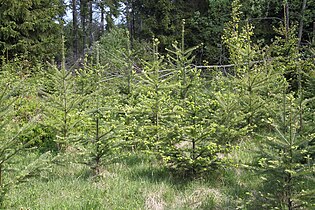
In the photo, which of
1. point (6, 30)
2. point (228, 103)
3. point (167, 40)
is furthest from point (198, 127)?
point (167, 40)

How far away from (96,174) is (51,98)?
1.92 meters

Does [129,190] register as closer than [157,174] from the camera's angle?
Yes

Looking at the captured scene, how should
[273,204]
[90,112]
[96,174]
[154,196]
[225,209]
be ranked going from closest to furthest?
1. [273,204]
2. [225,209]
3. [154,196]
4. [96,174]
5. [90,112]

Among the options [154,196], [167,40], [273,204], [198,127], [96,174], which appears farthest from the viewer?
[167,40]

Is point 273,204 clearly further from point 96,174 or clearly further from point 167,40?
point 167,40

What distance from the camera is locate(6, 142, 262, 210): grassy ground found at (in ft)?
14.7

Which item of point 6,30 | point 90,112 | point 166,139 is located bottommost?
point 166,139

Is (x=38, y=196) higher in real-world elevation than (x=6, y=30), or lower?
lower

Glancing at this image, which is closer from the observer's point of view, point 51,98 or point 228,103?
point 228,103

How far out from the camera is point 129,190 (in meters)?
4.84

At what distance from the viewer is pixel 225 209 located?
441 cm

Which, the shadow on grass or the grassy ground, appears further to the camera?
the shadow on grass

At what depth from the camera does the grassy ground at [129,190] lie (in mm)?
4477

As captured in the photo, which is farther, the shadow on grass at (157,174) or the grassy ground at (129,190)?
the shadow on grass at (157,174)
